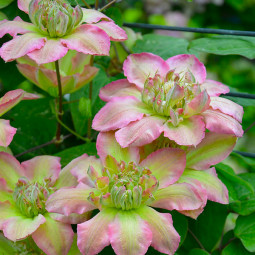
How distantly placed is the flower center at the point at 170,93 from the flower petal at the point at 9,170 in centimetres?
17

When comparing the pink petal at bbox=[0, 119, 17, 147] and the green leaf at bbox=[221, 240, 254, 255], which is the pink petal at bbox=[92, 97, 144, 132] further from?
the green leaf at bbox=[221, 240, 254, 255]

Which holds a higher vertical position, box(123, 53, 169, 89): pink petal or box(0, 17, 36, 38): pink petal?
box(0, 17, 36, 38): pink petal

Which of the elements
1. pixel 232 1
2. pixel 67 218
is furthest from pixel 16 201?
pixel 232 1

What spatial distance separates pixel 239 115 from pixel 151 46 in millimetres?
273

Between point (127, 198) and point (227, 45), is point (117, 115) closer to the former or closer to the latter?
point (127, 198)

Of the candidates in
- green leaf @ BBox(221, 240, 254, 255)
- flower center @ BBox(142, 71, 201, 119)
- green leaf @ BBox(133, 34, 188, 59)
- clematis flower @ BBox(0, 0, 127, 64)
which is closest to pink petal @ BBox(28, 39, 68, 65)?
clematis flower @ BBox(0, 0, 127, 64)

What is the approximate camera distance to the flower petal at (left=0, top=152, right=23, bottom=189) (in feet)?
1.67

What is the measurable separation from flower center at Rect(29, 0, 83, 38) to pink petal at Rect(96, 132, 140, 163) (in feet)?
0.42

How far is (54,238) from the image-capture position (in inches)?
17.5

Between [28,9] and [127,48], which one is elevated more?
[28,9]

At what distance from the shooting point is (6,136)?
0.47m

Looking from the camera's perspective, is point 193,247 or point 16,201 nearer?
point 16,201

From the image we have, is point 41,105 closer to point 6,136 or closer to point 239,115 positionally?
point 6,136

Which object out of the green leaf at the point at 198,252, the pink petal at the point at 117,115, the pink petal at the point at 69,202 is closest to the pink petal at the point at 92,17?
the pink petal at the point at 117,115
